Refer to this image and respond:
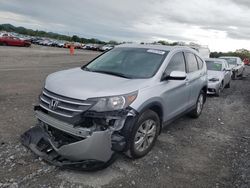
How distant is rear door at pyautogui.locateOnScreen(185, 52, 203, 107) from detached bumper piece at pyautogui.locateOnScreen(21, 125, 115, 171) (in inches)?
109

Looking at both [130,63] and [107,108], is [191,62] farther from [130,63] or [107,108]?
[107,108]

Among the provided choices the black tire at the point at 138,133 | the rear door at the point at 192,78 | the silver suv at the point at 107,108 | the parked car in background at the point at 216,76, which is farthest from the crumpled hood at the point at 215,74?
the black tire at the point at 138,133

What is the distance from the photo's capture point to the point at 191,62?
6.09 m

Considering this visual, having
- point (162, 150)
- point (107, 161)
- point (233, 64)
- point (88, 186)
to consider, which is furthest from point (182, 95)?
point (233, 64)

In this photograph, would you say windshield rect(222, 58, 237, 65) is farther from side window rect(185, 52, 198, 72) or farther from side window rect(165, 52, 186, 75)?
side window rect(165, 52, 186, 75)

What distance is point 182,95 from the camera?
5.32 m

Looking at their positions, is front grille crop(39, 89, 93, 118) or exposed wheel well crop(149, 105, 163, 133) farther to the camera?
exposed wheel well crop(149, 105, 163, 133)

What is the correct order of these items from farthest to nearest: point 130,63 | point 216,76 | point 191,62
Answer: point 216,76 < point 191,62 < point 130,63

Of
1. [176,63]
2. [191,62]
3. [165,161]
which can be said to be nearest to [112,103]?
[165,161]

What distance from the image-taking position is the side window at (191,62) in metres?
5.89

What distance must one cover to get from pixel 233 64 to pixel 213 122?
12571mm

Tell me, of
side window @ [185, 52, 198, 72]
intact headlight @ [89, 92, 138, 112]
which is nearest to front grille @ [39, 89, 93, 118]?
intact headlight @ [89, 92, 138, 112]

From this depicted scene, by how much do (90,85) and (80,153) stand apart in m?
0.97

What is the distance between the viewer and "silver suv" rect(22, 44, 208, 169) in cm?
350
